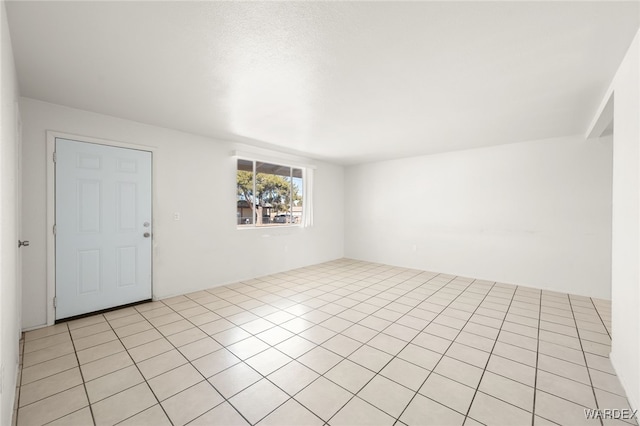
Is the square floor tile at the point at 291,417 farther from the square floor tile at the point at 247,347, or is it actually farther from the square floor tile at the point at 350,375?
the square floor tile at the point at 247,347

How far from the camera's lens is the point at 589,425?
1629 mm

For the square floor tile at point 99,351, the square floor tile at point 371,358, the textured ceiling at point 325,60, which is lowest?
the square floor tile at point 99,351

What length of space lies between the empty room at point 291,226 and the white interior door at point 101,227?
24 millimetres

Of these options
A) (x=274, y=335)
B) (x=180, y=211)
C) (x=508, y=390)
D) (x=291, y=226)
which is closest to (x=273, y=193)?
(x=291, y=226)

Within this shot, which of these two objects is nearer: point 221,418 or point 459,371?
point 221,418

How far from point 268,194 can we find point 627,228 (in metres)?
4.75

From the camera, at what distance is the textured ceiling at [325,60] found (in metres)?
1.62

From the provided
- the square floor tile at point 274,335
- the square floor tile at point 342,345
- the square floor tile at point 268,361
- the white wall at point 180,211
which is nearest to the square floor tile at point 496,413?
the square floor tile at point 342,345

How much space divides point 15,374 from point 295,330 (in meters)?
2.21

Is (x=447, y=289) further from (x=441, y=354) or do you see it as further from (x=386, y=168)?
(x=386, y=168)

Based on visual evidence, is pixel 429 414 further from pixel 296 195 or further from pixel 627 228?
Answer: pixel 296 195

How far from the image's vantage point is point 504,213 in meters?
4.72

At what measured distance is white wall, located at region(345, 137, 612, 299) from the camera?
4.04m

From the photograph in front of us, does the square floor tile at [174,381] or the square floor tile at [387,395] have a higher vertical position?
the square floor tile at [387,395]
